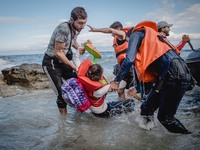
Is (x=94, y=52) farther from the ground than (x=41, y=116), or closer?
farther from the ground

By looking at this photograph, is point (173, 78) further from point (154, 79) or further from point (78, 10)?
point (78, 10)

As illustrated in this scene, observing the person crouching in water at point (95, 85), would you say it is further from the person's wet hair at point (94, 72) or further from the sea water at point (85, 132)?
the sea water at point (85, 132)

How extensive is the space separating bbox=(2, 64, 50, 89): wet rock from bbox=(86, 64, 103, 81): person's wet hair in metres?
5.66

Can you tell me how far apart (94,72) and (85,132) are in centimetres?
109

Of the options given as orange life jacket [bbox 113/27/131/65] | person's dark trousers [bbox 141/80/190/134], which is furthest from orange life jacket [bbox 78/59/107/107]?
orange life jacket [bbox 113/27/131/65]

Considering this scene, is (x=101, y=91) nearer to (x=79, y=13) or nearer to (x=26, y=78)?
(x=79, y=13)

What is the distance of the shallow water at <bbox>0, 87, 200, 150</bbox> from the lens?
308 cm

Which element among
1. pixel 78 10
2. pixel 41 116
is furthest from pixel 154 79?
pixel 41 116

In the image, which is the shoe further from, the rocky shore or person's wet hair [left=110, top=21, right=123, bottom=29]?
the rocky shore

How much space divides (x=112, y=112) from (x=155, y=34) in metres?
2.21

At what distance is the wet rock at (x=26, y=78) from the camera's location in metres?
9.02

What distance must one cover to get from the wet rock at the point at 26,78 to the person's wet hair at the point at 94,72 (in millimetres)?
5658

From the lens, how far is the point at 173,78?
2.78 m

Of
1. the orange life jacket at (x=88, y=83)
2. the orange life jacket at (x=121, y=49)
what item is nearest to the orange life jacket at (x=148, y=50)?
the orange life jacket at (x=88, y=83)
